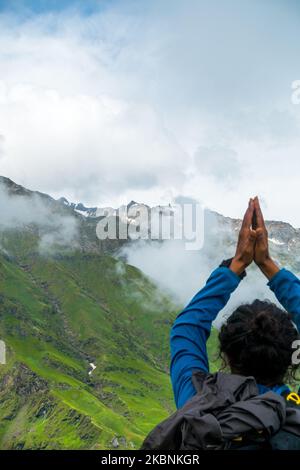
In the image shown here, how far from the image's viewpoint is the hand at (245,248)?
7031mm

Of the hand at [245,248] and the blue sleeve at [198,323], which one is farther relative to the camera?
the hand at [245,248]

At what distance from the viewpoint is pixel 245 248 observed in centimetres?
704

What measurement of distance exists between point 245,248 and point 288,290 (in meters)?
0.76

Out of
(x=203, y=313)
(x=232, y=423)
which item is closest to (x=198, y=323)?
(x=203, y=313)

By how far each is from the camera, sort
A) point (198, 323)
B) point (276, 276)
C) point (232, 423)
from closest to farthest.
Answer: point (232, 423) → point (198, 323) → point (276, 276)

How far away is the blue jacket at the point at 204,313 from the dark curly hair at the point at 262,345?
0.55 meters

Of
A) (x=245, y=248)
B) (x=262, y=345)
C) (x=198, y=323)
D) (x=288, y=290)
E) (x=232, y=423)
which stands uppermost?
(x=245, y=248)

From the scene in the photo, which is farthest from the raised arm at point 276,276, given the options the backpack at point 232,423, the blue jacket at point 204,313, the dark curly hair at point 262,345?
the backpack at point 232,423

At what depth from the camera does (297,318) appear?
673 centimetres

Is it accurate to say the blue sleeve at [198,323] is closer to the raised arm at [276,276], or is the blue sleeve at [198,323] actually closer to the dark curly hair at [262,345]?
the raised arm at [276,276]

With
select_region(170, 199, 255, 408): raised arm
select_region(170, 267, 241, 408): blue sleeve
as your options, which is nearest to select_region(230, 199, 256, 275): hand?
select_region(170, 199, 255, 408): raised arm

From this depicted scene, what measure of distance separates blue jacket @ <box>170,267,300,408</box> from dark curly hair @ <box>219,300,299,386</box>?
551 millimetres

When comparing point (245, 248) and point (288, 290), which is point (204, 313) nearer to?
point (245, 248)
